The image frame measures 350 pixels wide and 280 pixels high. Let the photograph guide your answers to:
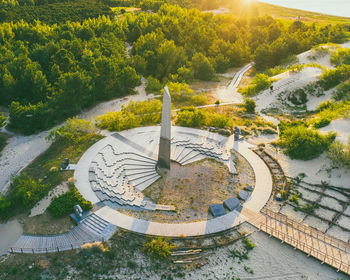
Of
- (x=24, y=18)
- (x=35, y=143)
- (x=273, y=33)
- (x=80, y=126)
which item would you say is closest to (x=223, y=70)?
(x=273, y=33)

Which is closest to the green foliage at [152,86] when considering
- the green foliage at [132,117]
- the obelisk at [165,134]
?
the green foliage at [132,117]

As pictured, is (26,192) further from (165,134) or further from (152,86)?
(152,86)

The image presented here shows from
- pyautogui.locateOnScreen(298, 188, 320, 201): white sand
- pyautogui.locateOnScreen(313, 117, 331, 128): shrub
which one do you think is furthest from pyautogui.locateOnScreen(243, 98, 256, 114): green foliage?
pyautogui.locateOnScreen(298, 188, 320, 201): white sand

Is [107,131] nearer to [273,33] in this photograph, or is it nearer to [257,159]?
[257,159]

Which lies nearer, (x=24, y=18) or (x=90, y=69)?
(x=90, y=69)

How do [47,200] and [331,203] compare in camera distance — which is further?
[331,203]

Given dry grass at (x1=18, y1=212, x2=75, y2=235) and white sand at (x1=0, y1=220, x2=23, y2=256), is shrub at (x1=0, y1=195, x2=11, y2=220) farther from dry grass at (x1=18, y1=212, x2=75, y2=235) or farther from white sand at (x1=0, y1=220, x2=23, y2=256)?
dry grass at (x1=18, y1=212, x2=75, y2=235)

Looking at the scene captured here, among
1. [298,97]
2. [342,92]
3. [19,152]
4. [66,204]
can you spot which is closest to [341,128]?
[342,92]
